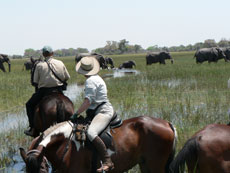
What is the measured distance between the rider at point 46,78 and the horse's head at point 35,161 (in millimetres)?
2826

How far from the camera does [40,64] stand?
6.56 meters

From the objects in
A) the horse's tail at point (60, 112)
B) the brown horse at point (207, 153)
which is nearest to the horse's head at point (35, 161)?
the brown horse at point (207, 153)

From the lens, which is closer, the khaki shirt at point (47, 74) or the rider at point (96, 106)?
the rider at point (96, 106)

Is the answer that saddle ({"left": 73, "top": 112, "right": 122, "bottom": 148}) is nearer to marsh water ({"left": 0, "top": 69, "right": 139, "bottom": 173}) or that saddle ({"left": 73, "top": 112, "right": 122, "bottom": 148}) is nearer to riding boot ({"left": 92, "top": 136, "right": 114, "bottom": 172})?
riding boot ({"left": 92, "top": 136, "right": 114, "bottom": 172})

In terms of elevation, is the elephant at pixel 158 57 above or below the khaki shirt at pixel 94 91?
below

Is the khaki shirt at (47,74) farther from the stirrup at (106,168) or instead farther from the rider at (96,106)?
the stirrup at (106,168)

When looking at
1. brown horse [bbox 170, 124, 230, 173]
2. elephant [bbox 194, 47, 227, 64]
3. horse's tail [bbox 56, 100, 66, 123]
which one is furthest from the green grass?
elephant [bbox 194, 47, 227, 64]

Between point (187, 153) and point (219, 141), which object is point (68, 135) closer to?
point (187, 153)

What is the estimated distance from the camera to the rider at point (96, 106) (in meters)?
4.22

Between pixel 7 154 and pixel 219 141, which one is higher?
pixel 219 141

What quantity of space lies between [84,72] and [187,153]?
1730 millimetres

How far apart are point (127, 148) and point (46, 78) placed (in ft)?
9.02

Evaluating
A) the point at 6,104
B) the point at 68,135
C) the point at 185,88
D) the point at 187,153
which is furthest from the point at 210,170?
the point at 185,88

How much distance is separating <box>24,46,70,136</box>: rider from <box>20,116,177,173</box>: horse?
236cm
